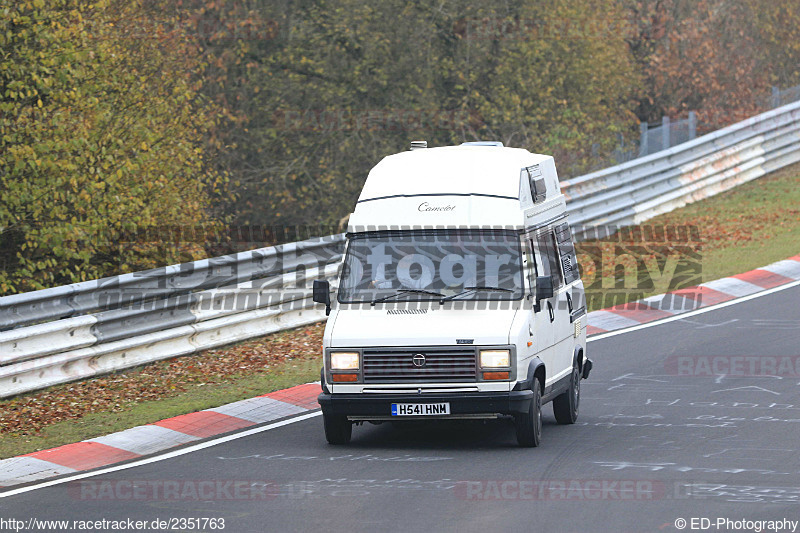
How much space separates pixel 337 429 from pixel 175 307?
5850 mm

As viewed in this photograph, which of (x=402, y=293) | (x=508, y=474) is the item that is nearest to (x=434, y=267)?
(x=402, y=293)

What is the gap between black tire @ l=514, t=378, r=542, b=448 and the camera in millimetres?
11711

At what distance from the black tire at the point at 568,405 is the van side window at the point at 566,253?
108 cm

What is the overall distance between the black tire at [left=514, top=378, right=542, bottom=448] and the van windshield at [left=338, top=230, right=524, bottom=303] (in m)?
0.99

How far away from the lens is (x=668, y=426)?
12898 millimetres

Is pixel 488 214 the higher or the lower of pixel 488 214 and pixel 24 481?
the higher

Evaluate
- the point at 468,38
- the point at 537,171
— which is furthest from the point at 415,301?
the point at 468,38

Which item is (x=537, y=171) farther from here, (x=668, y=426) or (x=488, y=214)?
(x=668, y=426)

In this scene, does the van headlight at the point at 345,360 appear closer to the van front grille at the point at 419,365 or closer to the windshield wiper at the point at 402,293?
the van front grille at the point at 419,365

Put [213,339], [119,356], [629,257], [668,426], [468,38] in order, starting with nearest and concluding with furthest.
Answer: [668,426] → [119,356] → [213,339] → [629,257] → [468,38]

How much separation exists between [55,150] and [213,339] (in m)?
4.17

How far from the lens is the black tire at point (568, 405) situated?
43.4 ft

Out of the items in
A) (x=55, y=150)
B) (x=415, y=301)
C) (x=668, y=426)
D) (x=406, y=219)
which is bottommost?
(x=668, y=426)

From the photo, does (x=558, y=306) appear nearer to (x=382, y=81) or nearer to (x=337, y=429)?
(x=337, y=429)
